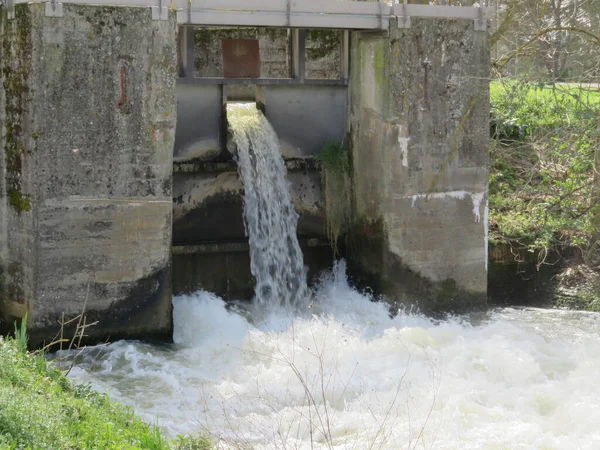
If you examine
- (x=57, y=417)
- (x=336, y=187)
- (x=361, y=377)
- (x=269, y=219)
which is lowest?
(x=361, y=377)

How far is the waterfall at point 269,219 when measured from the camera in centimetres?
1035

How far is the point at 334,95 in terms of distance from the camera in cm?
1104

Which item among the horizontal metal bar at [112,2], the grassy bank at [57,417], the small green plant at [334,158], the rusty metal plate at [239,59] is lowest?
the grassy bank at [57,417]

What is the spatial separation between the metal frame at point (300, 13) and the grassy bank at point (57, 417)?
12.4ft

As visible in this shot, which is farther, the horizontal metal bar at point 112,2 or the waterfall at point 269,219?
the waterfall at point 269,219

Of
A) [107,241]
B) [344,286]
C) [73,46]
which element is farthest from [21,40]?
[344,286]

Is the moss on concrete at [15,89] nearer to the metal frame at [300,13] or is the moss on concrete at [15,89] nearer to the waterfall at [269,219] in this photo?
the metal frame at [300,13]

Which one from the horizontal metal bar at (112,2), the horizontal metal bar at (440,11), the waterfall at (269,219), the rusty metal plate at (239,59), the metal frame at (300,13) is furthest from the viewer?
the rusty metal plate at (239,59)

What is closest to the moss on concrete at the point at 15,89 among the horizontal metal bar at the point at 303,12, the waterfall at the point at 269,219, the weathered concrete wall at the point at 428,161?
the horizontal metal bar at the point at 303,12

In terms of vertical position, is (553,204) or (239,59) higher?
(239,59)

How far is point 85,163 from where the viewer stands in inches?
336

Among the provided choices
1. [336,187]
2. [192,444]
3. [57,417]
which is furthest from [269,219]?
[57,417]

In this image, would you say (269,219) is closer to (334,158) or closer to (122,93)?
(334,158)

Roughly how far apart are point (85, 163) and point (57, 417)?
11.9 ft
